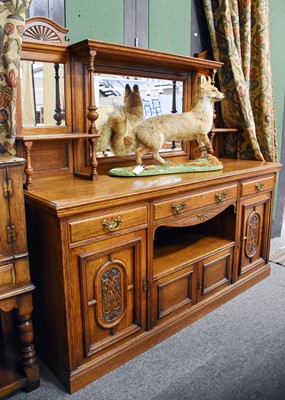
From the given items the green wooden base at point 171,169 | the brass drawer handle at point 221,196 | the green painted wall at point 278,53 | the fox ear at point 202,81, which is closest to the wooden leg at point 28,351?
the green wooden base at point 171,169

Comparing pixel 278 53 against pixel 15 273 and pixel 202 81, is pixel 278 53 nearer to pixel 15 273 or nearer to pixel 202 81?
pixel 202 81

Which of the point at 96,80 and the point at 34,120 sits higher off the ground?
the point at 96,80

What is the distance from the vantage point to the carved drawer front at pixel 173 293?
1985mm

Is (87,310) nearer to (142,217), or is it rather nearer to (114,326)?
(114,326)

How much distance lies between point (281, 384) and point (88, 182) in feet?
4.41

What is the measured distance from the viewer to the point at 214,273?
2.35 m

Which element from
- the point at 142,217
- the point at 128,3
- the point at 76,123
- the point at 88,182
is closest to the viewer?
the point at 142,217

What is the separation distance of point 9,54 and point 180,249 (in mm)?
1436

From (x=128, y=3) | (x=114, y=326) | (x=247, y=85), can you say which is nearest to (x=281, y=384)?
(x=114, y=326)

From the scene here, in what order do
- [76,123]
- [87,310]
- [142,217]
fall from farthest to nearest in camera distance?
[76,123] → [142,217] → [87,310]

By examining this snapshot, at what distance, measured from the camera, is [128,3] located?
221cm

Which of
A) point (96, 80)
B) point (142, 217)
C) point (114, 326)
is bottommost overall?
point (114, 326)

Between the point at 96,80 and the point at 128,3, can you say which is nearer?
the point at 96,80

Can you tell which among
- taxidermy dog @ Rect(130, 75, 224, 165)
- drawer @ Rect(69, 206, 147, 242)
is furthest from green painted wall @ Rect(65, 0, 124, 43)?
drawer @ Rect(69, 206, 147, 242)
